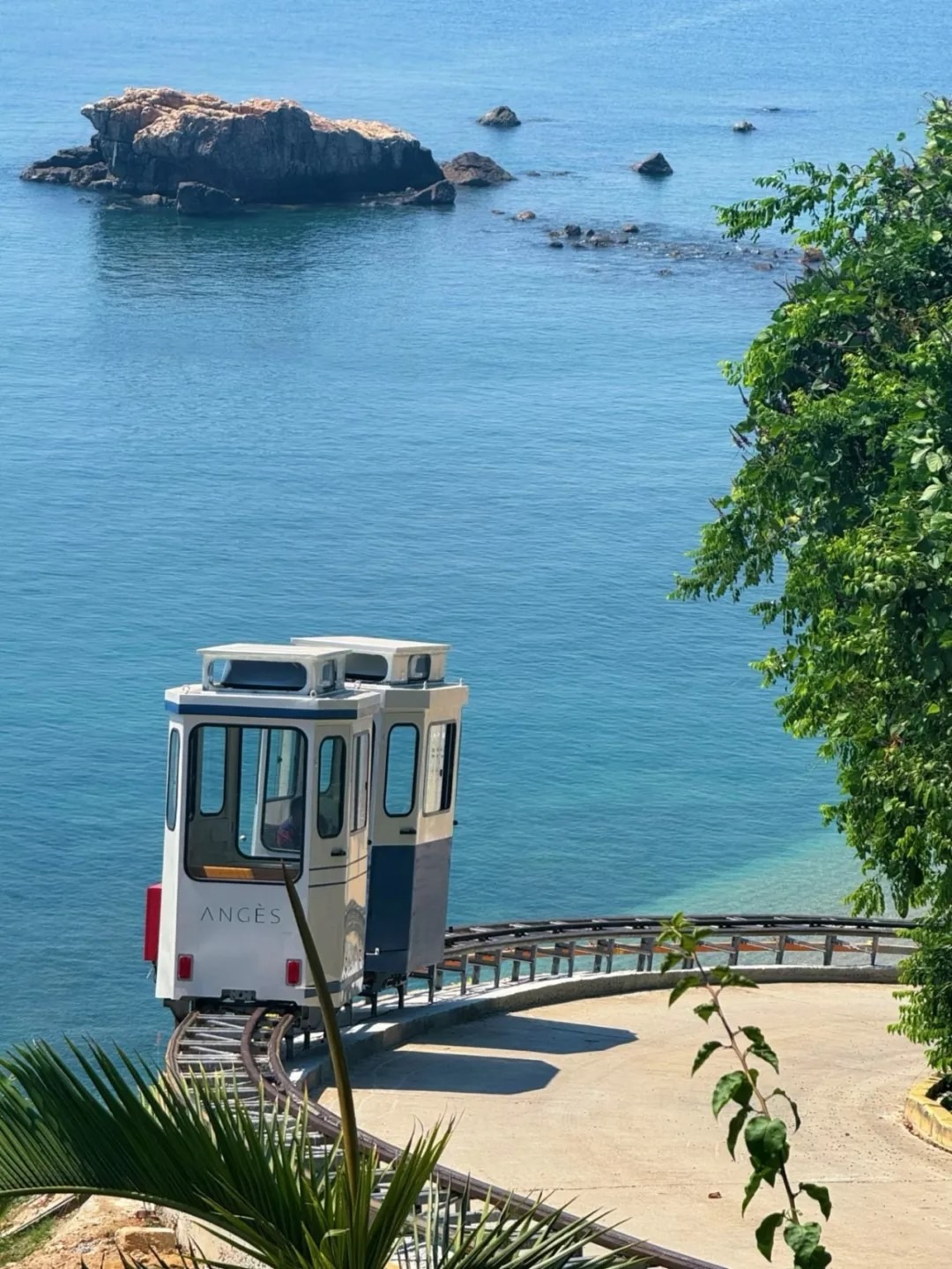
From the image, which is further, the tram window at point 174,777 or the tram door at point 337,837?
the tram door at point 337,837

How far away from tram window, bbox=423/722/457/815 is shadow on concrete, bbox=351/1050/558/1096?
2437mm

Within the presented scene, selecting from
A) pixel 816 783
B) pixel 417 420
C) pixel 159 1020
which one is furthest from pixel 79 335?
pixel 159 1020

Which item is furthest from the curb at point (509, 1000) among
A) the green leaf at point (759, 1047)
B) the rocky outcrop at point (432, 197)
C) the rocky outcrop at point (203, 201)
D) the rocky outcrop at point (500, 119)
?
the rocky outcrop at point (500, 119)

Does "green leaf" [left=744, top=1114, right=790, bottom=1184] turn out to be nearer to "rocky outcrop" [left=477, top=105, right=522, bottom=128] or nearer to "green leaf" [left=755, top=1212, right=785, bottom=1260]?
"green leaf" [left=755, top=1212, right=785, bottom=1260]

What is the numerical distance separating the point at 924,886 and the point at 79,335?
324ft

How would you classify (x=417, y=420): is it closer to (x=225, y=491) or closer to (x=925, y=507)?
(x=225, y=491)

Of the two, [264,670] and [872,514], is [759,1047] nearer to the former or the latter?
[264,670]

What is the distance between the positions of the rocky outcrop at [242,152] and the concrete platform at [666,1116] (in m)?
121

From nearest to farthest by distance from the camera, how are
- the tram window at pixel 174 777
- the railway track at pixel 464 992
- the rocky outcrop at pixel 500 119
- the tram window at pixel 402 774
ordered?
the railway track at pixel 464 992, the tram window at pixel 174 777, the tram window at pixel 402 774, the rocky outcrop at pixel 500 119

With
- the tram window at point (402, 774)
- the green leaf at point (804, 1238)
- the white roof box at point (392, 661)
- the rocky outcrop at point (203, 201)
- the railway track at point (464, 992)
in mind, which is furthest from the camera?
the rocky outcrop at point (203, 201)

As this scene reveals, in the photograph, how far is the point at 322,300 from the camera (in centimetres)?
11962

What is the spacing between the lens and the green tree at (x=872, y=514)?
1722cm

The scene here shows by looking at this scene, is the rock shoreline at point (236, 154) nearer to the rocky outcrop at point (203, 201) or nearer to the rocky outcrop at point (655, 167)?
the rocky outcrop at point (203, 201)

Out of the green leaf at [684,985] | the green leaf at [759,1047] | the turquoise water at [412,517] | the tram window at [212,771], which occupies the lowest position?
the turquoise water at [412,517]
